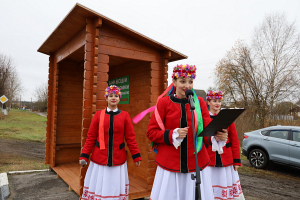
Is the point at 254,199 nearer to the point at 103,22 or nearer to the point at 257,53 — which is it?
the point at 103,22

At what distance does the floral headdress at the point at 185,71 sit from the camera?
2283mm

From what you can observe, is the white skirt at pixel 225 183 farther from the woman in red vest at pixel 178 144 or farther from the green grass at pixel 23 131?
the green grass at pixel 23 131

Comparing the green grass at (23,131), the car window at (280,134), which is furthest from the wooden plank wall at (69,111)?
the green grass at (23,131)

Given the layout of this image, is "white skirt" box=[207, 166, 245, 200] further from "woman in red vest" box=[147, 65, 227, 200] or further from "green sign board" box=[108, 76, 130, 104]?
"green sign board" box=[108, 76, 130, 104]

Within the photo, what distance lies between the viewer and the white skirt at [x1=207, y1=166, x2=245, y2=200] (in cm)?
331

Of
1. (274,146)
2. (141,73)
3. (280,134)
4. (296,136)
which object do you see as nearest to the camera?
(141,73)

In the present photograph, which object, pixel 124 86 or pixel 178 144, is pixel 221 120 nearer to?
pixel 178 144

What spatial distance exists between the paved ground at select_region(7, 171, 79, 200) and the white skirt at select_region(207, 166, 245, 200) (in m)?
2.71

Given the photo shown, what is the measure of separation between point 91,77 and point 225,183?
2797mm

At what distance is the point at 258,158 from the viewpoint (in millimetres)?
7801

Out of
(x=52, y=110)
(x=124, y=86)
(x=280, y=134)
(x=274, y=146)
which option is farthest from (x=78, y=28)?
(x=280, y=134)

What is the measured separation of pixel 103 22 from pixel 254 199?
4905 mm

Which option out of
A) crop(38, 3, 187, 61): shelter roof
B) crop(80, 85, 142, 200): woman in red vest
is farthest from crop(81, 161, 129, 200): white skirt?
crop(38, 3, 187, 61): shelter roof

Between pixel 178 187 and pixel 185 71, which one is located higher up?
pixel 185 71
